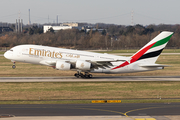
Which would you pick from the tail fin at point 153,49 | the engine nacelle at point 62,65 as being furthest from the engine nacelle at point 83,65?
the tail fin at point 153,49

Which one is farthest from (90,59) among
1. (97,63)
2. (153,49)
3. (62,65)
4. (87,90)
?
(87,90)

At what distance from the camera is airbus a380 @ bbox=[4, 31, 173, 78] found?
A: 45.2m

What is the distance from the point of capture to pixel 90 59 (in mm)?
47188

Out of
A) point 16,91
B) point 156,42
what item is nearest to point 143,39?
point 156,42

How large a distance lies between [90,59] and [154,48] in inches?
444

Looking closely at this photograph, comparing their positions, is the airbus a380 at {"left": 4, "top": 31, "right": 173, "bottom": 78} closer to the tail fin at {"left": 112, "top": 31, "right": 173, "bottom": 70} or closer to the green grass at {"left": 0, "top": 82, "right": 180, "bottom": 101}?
the tail fin at {"left": 112, "top": 31, "right": 173, "bottom": 70}

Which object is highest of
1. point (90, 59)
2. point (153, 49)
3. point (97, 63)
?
point (153, 49)

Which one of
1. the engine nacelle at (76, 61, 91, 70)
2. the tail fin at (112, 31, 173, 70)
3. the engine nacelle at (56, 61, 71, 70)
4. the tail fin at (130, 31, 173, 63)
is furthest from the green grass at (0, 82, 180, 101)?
the tail fin at (130, 31, 173, 63)

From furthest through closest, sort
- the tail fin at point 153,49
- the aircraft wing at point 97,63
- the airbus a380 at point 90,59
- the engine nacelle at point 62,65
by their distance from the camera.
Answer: the aircraft wing at point 97,63 < the airbus a380 at point 90,59 < the tail fin at point 153,49 < the engine nacelle at point 62,65

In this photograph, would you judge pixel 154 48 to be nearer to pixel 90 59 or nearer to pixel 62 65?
pixel 90 59

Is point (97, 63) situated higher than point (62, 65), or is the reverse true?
point (97, 63)

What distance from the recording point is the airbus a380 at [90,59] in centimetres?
4525

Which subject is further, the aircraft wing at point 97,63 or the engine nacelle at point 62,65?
the aircraft wing at point 97,63

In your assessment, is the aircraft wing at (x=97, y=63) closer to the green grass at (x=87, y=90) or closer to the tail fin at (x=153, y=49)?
the tail fin at (x=153, y=49)
